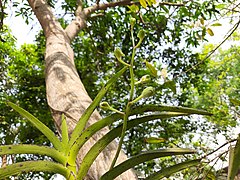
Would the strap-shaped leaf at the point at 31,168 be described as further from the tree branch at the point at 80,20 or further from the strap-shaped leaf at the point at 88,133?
the tree branch at the point at 80,20

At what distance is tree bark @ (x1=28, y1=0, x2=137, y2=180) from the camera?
0.74 m

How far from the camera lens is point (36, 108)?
170 inches

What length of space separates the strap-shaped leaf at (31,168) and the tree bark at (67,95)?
6.0 inches

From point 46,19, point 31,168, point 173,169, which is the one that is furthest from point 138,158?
point 46,19

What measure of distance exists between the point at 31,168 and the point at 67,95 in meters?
0.60

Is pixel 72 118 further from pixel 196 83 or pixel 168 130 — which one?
Result: pixel 168 130

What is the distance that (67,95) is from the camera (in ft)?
3.62

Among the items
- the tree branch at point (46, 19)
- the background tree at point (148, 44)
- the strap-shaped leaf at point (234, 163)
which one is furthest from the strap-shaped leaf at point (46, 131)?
the background tree at point (148, 44)

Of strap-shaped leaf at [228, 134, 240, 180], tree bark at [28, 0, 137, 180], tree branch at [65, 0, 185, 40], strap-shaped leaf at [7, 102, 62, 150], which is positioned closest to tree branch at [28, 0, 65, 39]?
tree bark at [28, 0, 137, 180]

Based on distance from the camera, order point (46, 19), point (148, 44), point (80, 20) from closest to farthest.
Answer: point (46, 19) → point (80, 20) → point (148, 44)

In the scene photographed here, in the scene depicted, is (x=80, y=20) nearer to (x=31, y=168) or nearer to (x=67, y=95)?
(x=67, y=95)

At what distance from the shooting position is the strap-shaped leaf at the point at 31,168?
0.50m

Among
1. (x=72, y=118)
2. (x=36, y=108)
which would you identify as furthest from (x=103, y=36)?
(x=72, y=118)

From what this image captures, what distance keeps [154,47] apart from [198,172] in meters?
3.19
